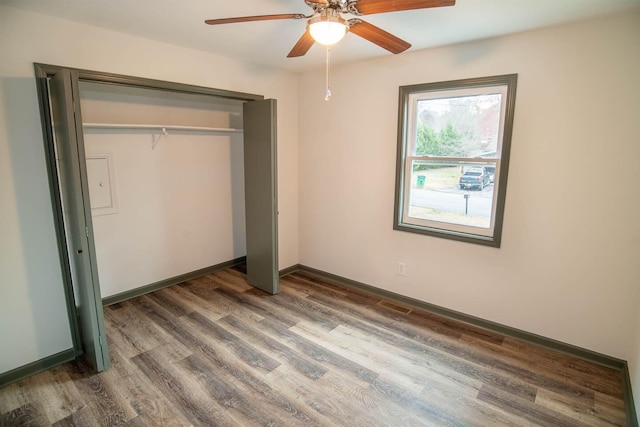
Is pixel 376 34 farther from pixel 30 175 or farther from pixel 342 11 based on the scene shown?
pixel 30 175

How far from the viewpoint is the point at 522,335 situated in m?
2.82

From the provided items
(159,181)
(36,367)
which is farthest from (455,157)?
(36,367)

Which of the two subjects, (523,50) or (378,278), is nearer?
(523,50)

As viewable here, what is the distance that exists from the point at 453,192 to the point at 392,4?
6.31 ft

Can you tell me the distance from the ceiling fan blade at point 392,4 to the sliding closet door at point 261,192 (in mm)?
1763

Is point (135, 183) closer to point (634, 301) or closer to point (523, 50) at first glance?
point (523, 50)

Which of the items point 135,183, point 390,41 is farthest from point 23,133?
point 390,41

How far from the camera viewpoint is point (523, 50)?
254cm

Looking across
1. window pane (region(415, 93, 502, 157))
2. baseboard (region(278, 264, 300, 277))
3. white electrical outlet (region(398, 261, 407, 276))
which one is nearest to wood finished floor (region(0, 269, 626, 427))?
white electrical outlet (region(398, 261, 407, 276))

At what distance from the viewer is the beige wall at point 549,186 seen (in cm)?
229

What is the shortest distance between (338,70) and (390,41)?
1672 mm

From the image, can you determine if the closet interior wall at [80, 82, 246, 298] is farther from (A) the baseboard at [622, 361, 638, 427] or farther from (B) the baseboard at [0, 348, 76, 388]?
(A) the baseboard at [622, 361, 638, 427]

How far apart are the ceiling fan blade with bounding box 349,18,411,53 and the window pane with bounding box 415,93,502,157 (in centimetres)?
108

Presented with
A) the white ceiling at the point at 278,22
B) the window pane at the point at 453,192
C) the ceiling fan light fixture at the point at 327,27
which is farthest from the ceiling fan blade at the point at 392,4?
the window pane at the point at 453,192
